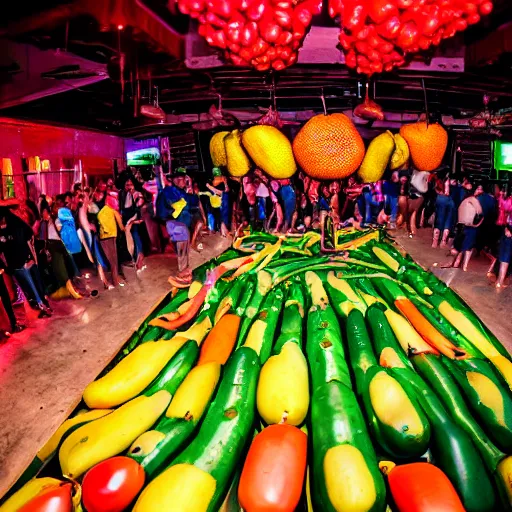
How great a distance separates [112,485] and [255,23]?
145 cm

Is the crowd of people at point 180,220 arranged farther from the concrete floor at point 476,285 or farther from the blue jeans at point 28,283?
the concrete floor at point 476,285

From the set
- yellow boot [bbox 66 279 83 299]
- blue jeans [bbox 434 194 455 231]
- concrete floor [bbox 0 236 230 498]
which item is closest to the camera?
concrete floor [bbox 0 236 230 498]

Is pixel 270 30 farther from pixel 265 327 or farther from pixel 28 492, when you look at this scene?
pixel 28 492

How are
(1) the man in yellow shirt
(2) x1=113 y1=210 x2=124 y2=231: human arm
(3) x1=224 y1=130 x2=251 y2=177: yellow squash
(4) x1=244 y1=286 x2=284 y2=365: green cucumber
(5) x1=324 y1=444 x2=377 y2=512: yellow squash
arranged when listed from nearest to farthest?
(5) x1=324 y1=444 x2=377 y2=512: yellow squash < (4) x1=244 y1=286 x2=284 y2=365: green cucumber < (3) x1=224 y1=130 x2=251 y2=177: yellow squash < (1) the man in yellow shirt < (2) x1=113 y1=210 x2=124 y2=231: human arm

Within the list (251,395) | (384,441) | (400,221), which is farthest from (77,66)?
(400,221)

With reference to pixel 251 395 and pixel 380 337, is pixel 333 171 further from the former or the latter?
pixel 251 395

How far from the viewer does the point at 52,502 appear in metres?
0.98

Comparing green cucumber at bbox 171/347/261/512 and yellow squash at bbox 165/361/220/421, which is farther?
yellow squash at bbox 165/361/220/421

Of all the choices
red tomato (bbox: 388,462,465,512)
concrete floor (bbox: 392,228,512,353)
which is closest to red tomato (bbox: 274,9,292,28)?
red tomato (bbox: 388,462,465,512)

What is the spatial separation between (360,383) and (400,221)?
8.91 metres

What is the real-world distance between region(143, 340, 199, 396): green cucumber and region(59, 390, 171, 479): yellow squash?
4 cm

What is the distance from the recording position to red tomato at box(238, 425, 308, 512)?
96 centimetres

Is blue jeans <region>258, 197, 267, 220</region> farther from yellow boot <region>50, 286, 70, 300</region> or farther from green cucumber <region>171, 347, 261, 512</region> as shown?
green cucumber <region>171, 347, 261, 512</region>

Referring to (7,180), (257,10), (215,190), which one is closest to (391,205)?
(215,190)
